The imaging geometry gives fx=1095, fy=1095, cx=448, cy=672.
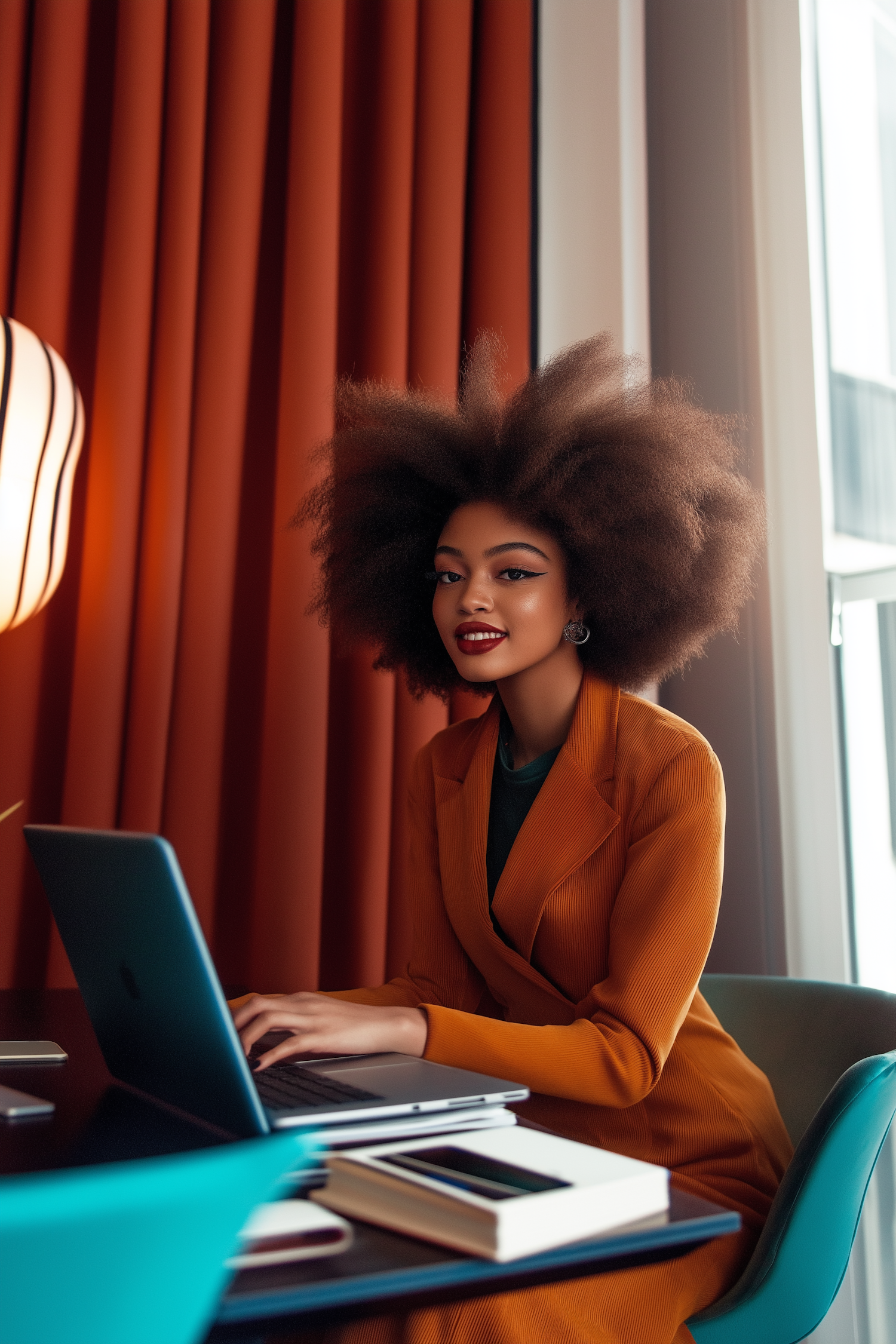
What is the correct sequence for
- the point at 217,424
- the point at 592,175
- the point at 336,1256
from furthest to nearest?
the point at 592,175 → the point at 217,424 → the point at 336,1256

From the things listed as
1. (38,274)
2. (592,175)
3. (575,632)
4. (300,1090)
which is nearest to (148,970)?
(300,1090)

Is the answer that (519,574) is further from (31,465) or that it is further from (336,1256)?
(336,1256)

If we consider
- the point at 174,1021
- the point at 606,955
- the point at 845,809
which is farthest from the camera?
the point at 845,809

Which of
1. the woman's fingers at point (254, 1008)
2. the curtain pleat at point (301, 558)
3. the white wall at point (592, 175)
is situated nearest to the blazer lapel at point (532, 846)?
the woman's fingers at point (254, 1008)

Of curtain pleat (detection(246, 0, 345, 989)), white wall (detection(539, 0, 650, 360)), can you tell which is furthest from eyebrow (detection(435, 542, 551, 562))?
white wall (detection(539, 0, 650, 360))

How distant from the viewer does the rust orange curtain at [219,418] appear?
179cm

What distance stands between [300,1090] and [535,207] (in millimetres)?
2021

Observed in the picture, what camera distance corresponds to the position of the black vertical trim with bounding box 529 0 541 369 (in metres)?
2.25

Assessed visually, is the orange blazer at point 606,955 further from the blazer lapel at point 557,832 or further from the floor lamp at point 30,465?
the floor lamp at point 30,465

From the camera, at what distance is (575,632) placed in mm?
1404

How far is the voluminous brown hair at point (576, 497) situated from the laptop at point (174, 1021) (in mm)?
721

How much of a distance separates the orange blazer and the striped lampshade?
0.64 m

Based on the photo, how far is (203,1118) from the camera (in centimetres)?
71

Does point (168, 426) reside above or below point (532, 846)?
above
